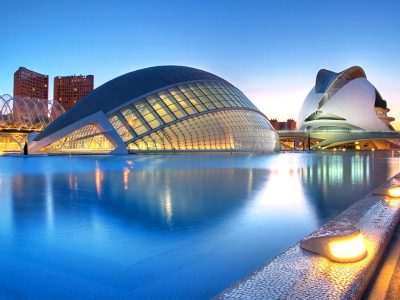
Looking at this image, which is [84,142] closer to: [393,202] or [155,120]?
[155,120]

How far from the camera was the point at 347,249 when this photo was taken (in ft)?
12.6

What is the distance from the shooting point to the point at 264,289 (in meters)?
3.01

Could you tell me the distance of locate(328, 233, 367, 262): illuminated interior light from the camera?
3.70 meters

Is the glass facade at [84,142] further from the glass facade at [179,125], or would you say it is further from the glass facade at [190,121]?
the glass facade at [190,121]

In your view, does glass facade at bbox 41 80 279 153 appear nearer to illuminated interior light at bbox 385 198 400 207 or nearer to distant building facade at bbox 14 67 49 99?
illuminated interior light at bbox 385 198 400 207

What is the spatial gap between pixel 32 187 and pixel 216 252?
365 inches

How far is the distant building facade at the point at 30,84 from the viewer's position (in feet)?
575

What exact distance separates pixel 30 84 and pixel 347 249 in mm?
196272

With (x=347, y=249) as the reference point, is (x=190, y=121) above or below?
above

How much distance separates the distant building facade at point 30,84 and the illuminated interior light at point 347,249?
188152 mm

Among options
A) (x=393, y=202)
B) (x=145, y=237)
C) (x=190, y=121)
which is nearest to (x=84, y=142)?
(x=190, y=121)

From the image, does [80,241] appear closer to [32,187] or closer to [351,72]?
[32,187]

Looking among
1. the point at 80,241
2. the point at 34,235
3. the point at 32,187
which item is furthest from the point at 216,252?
the point at 32,187

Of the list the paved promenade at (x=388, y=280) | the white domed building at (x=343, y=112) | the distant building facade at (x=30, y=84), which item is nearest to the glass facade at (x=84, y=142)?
the paved promenade at (x=388, y=280)
